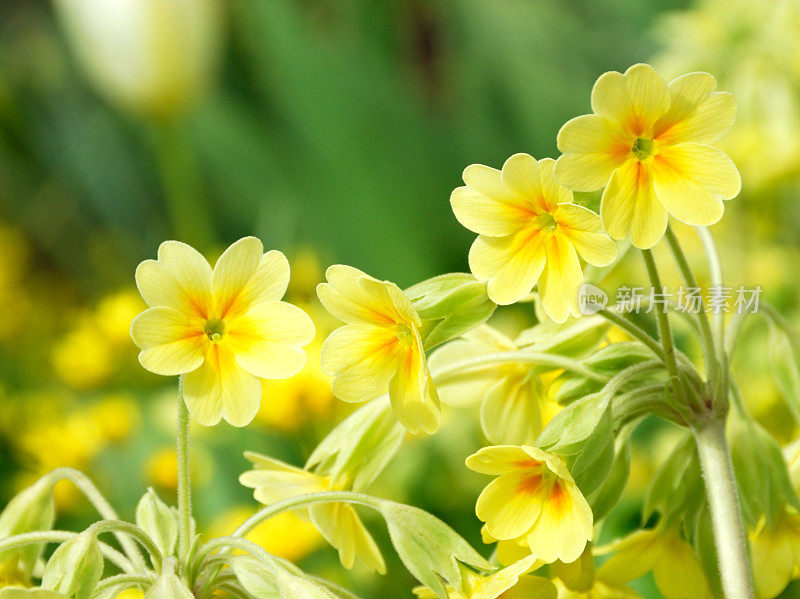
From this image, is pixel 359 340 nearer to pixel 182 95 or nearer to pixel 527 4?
pixel 182 95

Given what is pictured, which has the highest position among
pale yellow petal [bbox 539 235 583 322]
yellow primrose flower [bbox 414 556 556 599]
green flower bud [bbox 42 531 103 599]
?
pale yellow petal [bbox 539 235 583 322]

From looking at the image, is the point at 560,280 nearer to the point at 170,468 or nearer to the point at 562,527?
the point at 562,527

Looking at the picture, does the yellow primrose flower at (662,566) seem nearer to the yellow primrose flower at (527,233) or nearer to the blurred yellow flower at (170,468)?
the yellow primrose flower at (527,233)

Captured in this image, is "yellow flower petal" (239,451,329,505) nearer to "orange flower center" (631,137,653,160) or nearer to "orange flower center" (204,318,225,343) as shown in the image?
"orange flower center" (204,318,225,343)

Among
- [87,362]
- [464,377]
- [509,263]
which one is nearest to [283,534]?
[464,377]

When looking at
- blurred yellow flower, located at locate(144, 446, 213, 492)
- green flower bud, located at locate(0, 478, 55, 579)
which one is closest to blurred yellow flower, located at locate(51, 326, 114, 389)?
blurred yellow flower, located at locate(144, 446, 213, 492)

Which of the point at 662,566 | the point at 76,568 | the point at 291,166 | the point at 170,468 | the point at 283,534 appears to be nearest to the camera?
the point at 76,568
